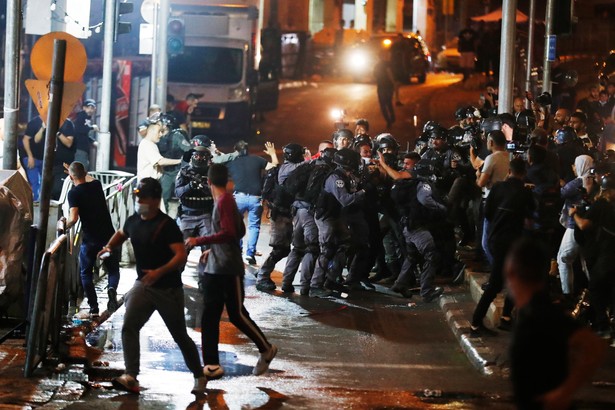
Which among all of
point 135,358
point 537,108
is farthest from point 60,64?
point 537,108

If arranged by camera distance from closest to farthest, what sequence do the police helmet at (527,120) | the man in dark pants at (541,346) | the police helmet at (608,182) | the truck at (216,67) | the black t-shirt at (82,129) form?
the man in dark pants at (541,346) < the police helmet at (608,182) < the police helmet at (527,120) < the black t-shirt at (82,129) < the truck at (216,67)

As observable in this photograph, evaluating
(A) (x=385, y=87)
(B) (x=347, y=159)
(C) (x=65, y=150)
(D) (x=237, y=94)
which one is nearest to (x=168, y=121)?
(C) (x=65, y=150)

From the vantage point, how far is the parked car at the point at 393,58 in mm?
46500

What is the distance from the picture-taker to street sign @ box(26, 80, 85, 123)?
36.0ft

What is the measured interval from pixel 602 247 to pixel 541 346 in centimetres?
595

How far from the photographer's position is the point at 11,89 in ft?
42.4

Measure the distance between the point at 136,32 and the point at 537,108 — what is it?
15.4 meters

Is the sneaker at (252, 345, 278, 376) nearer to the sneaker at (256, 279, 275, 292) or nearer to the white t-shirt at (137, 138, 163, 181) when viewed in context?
the sneaker at (256, 279, 275, 292)

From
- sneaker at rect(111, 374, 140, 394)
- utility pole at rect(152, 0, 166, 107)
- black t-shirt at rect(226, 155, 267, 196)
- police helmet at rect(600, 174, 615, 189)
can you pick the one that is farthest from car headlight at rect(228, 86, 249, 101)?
sneaker at rect(111, 374, 140, 394)

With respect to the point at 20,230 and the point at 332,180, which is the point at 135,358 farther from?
the point at 332,180

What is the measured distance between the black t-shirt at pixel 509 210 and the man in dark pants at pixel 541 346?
5917 mm

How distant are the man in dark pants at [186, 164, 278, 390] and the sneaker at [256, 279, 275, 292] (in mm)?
4703

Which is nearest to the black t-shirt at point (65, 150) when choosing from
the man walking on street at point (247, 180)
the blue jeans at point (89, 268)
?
the man walking on street at point (247, 180)

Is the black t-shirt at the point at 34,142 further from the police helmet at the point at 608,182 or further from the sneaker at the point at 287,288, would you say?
the police helmet at the point at 608,182
